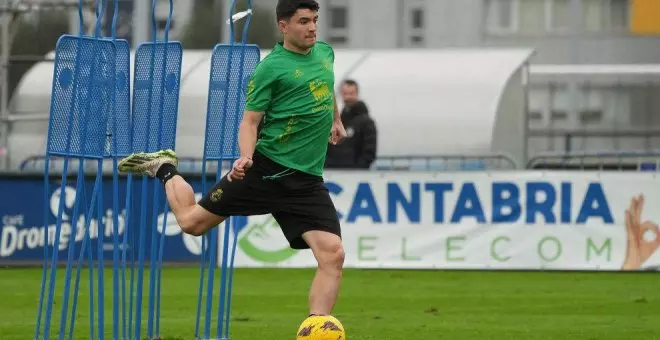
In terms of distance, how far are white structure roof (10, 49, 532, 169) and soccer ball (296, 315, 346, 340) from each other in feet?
54.9

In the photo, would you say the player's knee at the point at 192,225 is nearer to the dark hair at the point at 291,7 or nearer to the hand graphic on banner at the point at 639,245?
the dark hair at the point at 291,7

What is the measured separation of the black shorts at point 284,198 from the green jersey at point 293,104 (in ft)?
0.28

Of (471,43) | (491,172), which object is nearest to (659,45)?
(471,43)

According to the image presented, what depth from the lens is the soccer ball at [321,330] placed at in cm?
973

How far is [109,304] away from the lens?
50.5 ft

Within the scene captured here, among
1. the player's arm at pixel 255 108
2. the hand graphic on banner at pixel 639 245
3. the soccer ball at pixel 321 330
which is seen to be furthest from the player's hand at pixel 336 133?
the hand graphic on banner at pixel 639 245

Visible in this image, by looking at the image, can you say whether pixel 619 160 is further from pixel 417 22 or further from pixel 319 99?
pixel 417 22

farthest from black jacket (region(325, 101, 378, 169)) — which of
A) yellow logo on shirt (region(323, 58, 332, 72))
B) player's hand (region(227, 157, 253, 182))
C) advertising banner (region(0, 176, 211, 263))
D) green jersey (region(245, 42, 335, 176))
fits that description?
player's hand (region(227, 157, 253, 182))

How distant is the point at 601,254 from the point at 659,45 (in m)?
26.4

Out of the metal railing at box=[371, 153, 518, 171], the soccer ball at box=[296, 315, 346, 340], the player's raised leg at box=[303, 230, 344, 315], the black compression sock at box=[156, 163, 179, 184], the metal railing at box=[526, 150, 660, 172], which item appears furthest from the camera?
the metal railing at box=[371, 153, 518, 171]

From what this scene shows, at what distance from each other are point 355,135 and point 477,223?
211 centimetres

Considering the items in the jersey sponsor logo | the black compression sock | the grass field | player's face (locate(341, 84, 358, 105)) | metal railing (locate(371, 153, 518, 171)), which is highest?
player's face (locate(341, 84, 358, 105))

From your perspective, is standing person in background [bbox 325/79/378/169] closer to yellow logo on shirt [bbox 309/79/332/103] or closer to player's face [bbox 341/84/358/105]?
player's face [bbox 341/84/358/105]

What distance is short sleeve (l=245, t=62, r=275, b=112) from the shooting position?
9914mm
